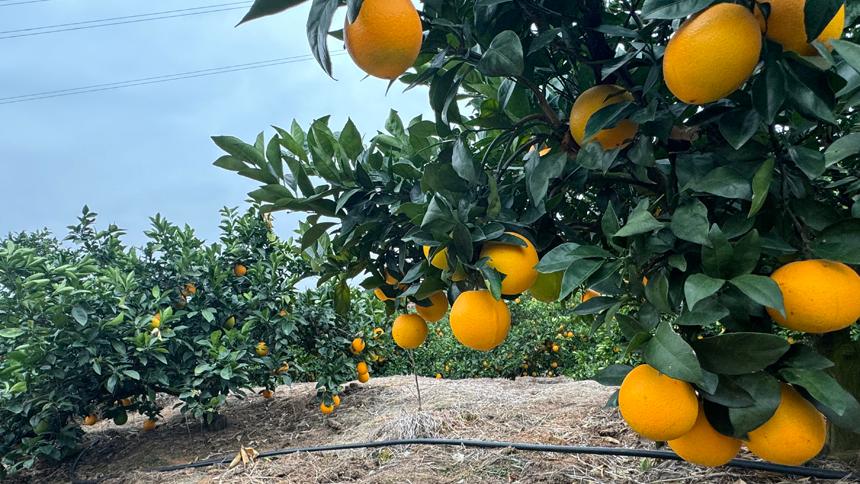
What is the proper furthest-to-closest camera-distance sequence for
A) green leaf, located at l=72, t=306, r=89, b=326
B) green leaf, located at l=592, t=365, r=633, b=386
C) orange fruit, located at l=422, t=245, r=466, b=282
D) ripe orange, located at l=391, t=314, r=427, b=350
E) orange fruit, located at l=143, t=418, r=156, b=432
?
orange fruit, located at l=143, t=418, r=156, b=432
green leaf, located at l=72, t=306, r=89, b=326
ripe orange, located at l=391, t=314, r=427, b=350
orange fruit, located at l=422, t=245, r=466, b=282
green leaf, located at l=592, t=365, r=633, b=386

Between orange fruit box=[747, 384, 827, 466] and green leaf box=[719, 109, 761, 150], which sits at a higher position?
green leaf box=[719, 109, 761, 150]

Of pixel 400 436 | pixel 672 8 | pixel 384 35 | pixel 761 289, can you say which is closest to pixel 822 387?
pixel 761 289

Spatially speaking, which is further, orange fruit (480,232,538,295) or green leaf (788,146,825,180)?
orange fruit (480,232,538,295)

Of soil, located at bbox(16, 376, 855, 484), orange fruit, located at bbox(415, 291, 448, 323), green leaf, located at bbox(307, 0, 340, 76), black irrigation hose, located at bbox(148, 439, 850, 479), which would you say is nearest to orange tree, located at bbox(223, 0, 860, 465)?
green leaf, located at bbox(307, 0, 340, 76)

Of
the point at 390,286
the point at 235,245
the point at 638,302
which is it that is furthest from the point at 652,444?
the point at 235,245

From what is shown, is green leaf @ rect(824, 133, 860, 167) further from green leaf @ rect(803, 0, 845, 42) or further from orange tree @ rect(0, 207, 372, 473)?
orange tree @ rect(0, 207, 372, 473)

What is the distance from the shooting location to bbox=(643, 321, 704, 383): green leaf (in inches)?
26.6

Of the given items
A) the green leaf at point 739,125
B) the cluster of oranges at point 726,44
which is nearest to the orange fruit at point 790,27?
the cluster of oranges at point 726,44

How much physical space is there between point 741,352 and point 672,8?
466 millimetres

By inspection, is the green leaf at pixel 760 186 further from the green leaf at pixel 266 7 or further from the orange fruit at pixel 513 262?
the green leaf at pixel 266 7

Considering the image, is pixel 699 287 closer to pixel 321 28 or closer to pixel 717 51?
pixel 717 51

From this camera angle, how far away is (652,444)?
217 cm

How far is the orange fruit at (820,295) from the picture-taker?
734mm

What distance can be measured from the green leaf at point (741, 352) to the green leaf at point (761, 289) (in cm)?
5
